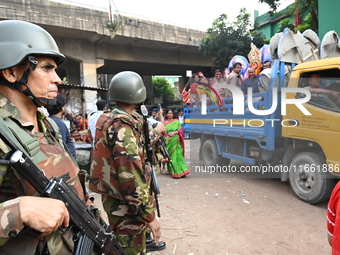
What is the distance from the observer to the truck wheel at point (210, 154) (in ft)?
19.5

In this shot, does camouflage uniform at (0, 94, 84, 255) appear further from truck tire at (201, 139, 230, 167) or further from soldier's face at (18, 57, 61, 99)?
truck tire at (201, 139, 230, 167)

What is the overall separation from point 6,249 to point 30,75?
0.66 metres

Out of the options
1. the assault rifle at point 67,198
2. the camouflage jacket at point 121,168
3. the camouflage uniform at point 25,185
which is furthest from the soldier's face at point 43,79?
the camouflage jacket at point 121,168

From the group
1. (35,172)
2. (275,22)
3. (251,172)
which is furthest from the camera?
(275,22)

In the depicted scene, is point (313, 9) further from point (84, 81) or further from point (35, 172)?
point (35, 172)

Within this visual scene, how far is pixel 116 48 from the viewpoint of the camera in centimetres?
1312

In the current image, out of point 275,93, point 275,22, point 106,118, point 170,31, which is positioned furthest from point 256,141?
point 275,22

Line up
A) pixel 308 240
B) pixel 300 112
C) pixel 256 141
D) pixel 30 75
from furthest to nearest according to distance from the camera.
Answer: pixel 256 141
pixel 300 112
pixel 308 240
pixel 30 75

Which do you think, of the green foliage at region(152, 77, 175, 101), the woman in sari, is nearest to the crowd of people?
the woman in sari

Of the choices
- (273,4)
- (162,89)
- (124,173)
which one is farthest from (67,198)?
(162,89)

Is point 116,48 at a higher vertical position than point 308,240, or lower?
higher

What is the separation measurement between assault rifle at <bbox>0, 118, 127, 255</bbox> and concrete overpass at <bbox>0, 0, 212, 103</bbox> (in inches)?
400

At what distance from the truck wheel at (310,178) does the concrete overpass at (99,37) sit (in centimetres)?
969

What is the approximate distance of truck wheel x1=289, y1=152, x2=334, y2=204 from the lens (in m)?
3.48
